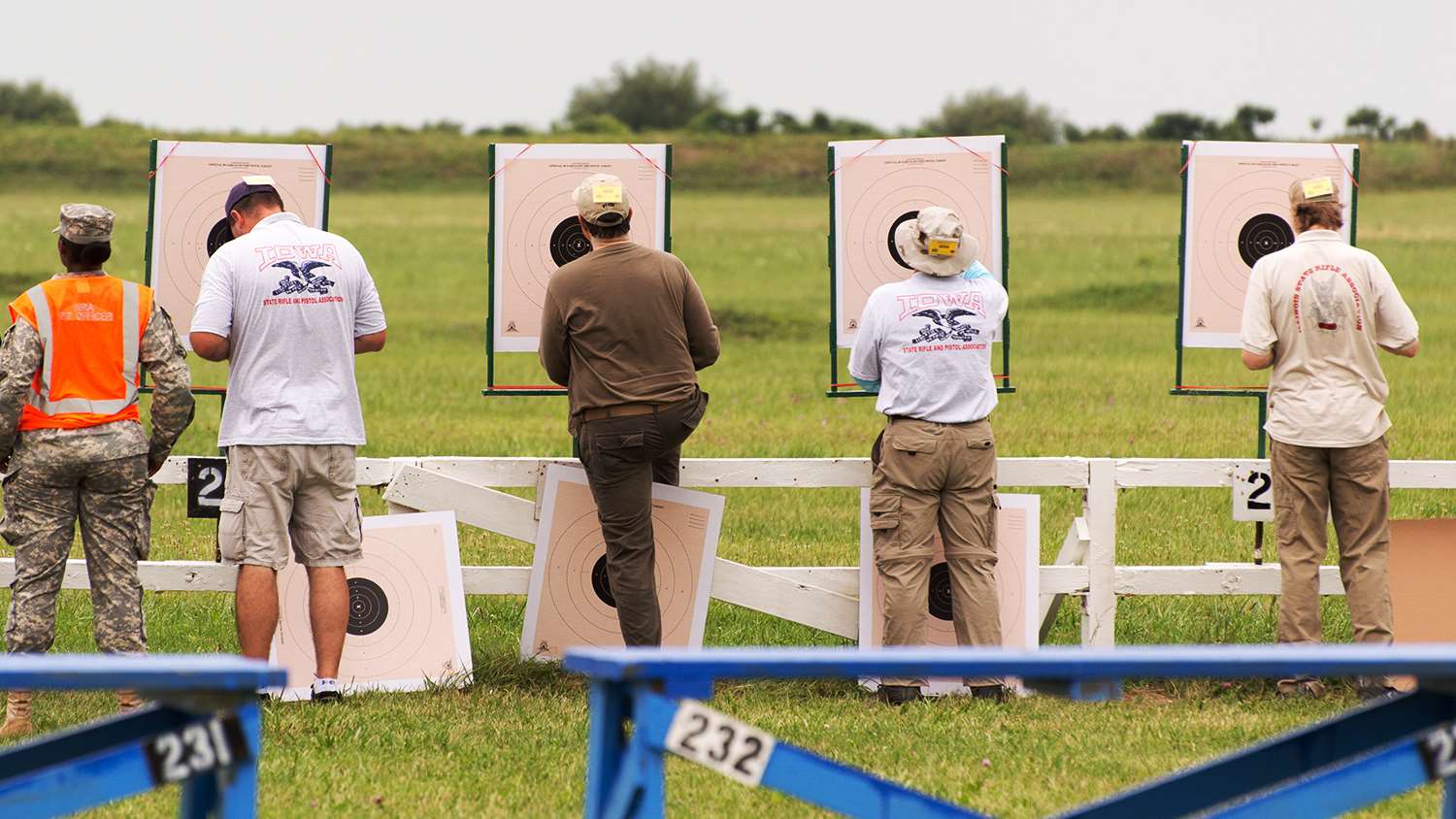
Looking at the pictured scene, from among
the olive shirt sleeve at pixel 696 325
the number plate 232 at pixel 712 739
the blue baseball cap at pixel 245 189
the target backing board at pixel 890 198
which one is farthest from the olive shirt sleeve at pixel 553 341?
the number plate 232 at pixel 712 739

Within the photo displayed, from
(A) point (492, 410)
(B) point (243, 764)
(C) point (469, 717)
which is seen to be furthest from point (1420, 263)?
(B) point (243, 764)

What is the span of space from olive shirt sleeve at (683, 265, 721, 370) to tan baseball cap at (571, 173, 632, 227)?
327 millimetres

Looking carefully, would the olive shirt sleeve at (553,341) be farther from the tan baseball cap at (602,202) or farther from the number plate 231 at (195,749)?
Answer: the number plate 231 at (195,749)

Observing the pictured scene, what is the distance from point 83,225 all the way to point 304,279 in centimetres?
78

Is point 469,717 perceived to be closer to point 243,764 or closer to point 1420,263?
point 243,764

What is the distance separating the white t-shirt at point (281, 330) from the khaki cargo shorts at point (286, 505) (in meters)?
0.07

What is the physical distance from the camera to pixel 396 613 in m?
7.32

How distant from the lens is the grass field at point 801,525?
19.4 ft

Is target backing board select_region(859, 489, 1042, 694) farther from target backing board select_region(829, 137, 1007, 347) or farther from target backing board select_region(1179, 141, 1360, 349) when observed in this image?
target backing board select_region(1179, 141, 1360, 349)

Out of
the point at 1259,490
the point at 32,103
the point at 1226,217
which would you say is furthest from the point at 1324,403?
the point at 32,103

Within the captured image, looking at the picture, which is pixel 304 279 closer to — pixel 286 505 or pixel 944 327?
pixel 286 505

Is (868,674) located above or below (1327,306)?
below

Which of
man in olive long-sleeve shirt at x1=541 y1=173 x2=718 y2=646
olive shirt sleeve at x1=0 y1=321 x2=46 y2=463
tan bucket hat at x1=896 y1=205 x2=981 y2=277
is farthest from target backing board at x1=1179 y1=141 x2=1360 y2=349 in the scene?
olive shirt sleeve at x1=0 y1=321 x2=46 y2=463

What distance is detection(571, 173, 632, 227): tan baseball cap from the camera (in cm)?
685
